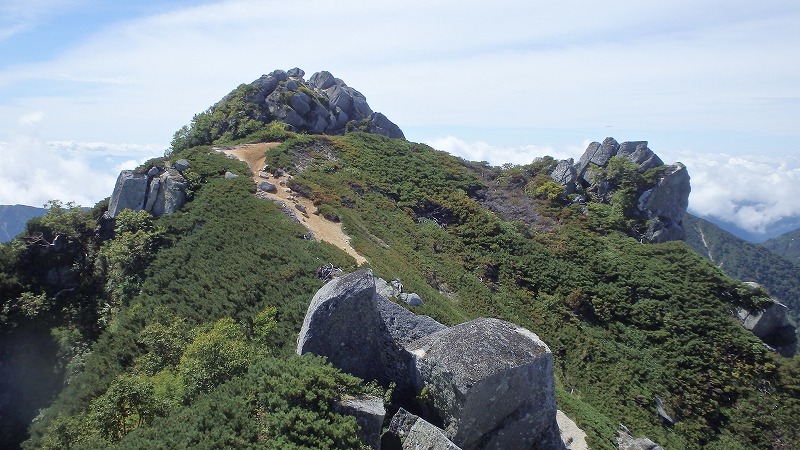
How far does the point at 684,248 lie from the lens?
36.1 meters

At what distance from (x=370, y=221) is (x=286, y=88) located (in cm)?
2900

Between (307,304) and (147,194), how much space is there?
1775 cm

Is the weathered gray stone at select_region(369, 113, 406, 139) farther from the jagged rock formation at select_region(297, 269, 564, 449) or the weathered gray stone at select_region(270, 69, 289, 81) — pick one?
the jagged rock formation at select_region(297, 269, 564, 449)

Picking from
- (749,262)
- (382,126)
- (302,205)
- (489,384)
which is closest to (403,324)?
(489,384)

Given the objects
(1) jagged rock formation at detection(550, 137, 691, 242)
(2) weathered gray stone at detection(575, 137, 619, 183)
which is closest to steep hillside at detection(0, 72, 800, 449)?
(1) jagged rock formation at detection(550, 137, 691, 242)

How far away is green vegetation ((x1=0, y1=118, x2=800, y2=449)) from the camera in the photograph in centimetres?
1274

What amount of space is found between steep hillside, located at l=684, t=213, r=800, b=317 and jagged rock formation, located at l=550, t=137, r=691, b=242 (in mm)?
120408

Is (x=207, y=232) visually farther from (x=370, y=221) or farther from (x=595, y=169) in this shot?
(x=595, y=169)

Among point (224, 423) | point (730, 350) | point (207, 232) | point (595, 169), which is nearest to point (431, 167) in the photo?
point (595, 169)

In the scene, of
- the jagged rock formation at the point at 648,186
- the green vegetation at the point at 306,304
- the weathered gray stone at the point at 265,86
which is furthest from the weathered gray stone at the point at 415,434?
the weathered gray stone at the point at 265,86

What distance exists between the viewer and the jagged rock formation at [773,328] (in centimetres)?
3030

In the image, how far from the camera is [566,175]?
165ft

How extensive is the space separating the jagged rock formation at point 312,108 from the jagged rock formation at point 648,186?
86.0 feet

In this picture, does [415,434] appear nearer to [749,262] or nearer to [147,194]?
[147,194]
